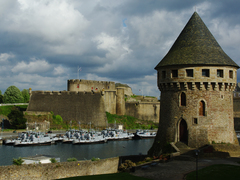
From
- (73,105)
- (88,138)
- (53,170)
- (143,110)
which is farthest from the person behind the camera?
(143,110)

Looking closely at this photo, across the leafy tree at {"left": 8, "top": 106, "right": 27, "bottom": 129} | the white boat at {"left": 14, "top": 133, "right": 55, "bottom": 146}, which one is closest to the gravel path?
the white boat at {"left": 14, "top": 133, "right": 55, "bottom": 146}

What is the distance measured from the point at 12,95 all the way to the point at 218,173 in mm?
74096

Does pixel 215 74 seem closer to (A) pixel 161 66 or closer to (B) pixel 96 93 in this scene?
(A) pixel 161 66

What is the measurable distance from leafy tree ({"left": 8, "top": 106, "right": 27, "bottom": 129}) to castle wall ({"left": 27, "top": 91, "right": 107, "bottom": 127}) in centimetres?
870

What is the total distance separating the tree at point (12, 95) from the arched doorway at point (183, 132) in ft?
220

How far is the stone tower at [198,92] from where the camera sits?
21.3 meters

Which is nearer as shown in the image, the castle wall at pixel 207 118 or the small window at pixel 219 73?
the castle wall at pixel 207 118

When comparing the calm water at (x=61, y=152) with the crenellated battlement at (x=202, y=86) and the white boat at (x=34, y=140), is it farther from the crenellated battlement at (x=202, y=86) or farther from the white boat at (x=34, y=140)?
the crenellated battlement at (x=202, y=86)

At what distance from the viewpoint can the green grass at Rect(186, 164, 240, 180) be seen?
1510 cm

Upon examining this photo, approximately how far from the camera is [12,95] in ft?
266

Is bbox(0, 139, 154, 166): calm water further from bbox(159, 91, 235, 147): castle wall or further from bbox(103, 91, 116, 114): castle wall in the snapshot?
bbox(103, 91, 116, 114): castle wall

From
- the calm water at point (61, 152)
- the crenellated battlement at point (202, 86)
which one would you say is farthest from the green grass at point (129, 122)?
the crenellated battlement at point (202, 86)

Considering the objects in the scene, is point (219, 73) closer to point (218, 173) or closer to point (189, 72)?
point (189, 72)

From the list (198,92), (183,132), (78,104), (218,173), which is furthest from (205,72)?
(78,104)
